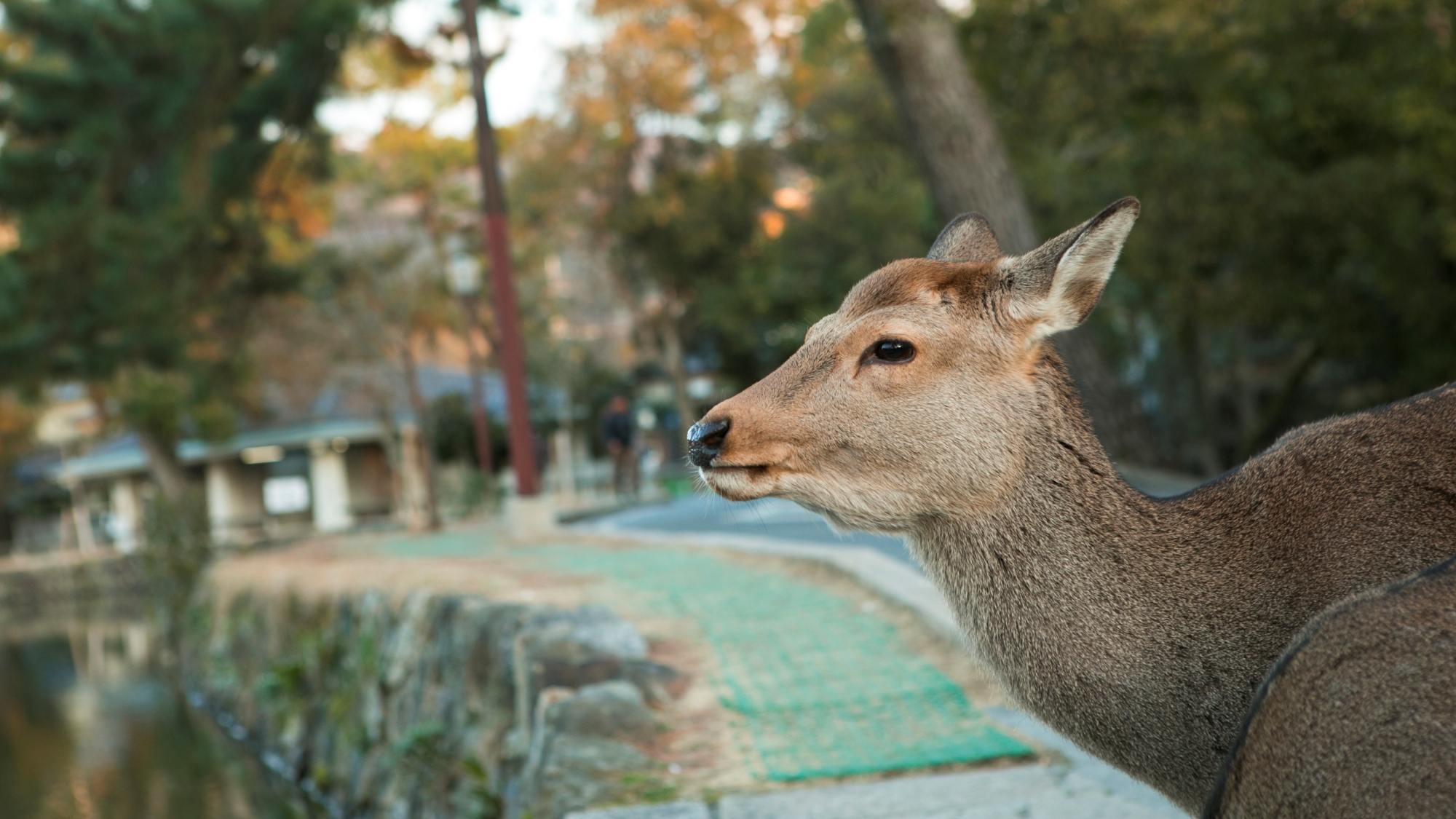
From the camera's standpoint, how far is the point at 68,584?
121 ft

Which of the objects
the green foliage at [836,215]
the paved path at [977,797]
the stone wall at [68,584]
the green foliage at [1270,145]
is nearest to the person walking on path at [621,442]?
the green foliage at [836,215]

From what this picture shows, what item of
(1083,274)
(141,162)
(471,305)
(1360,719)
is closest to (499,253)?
(141,162)

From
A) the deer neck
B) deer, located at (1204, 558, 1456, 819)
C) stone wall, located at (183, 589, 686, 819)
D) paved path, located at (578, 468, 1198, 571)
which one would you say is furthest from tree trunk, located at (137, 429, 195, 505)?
deer, located at (1204, 558, 1456, 819)

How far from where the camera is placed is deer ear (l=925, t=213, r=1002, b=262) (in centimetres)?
329

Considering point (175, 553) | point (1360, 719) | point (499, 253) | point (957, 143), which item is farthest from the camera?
point (175, 553)

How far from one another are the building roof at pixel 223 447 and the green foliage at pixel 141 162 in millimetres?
14176

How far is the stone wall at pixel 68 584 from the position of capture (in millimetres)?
34969

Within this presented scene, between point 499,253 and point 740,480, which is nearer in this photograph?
point 740,480

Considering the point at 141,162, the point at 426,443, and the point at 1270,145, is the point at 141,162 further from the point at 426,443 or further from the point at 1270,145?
the point at 1270,145

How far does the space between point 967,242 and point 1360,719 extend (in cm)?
169

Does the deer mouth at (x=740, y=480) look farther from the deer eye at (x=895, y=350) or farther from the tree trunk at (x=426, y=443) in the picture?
the tree trunk at (x=426, y=443)

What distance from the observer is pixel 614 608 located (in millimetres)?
8594

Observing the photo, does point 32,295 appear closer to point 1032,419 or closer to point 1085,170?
point 1085,170

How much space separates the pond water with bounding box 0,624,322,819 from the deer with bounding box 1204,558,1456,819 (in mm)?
10608
